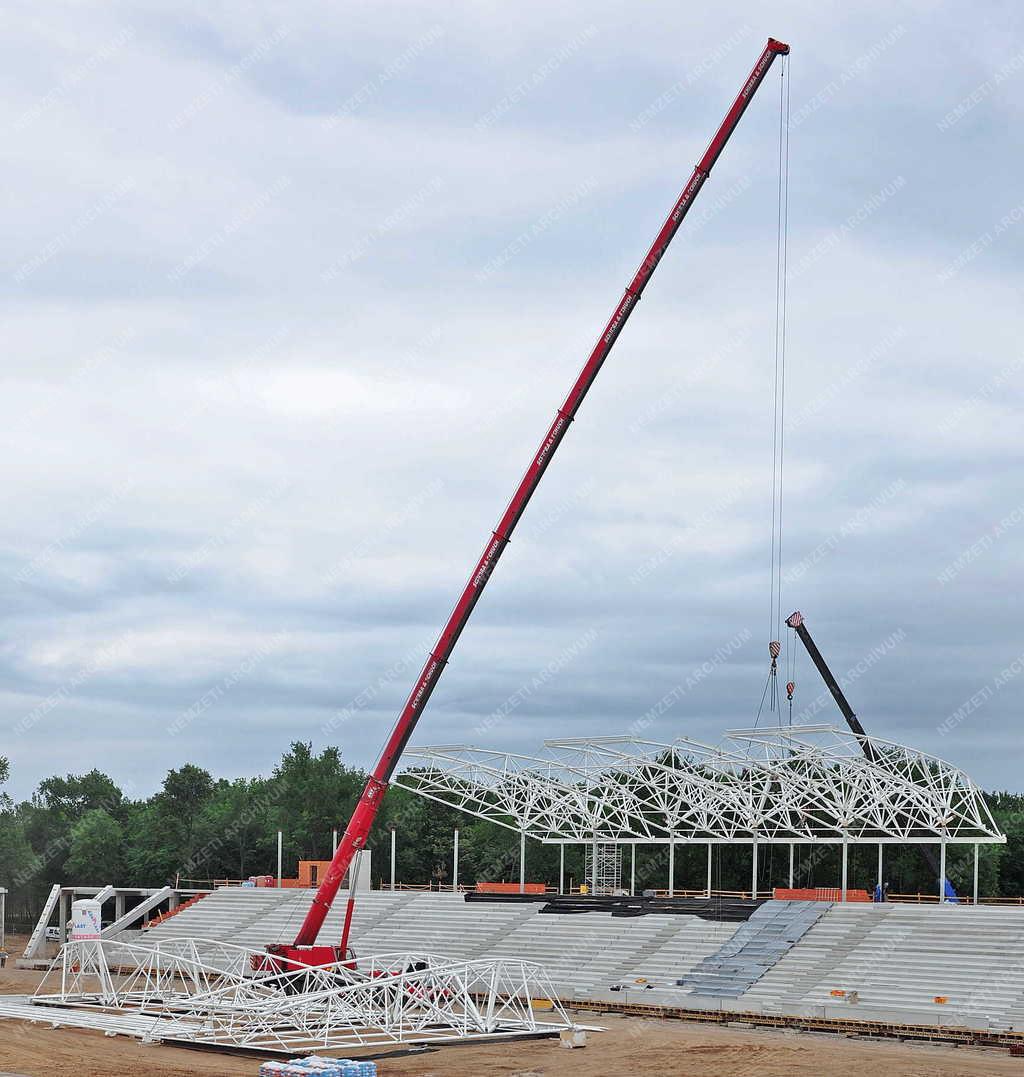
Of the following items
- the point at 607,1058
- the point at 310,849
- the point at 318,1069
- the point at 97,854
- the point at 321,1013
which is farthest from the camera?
the point at 310,849

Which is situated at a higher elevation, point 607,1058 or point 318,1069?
point 318,1069

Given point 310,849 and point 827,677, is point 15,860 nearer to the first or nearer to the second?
point 310,849

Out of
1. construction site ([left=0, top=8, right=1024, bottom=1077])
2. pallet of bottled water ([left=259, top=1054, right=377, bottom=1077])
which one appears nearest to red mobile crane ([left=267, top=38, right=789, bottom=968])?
construction site ([left=0, top=8, right=1024, bottom=1077])

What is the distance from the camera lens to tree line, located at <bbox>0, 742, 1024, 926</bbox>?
82312 mm

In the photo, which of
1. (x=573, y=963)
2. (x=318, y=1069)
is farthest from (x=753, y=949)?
(x=318, y=1069)

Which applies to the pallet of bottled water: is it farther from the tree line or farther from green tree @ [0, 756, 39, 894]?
green tree @ [0, 756, 39, 894]

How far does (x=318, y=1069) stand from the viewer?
2725 cm

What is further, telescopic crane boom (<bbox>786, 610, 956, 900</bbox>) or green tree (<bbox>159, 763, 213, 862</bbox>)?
green tree (<bbox>159, 763, 213, 862</bbox>)

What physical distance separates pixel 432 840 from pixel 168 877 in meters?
20.0

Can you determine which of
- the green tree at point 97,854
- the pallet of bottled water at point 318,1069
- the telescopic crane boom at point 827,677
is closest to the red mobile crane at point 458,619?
the pallet of bottled water at point 318,1069

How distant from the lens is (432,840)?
103375mm

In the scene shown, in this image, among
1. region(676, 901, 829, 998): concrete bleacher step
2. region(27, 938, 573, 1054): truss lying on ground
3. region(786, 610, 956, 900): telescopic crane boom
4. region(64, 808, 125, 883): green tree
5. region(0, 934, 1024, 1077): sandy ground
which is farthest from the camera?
region(64, 808, 125, 883): green tree

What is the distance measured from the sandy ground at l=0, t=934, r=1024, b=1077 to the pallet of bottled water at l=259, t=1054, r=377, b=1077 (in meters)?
3.92

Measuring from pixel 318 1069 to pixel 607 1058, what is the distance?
397 inches
